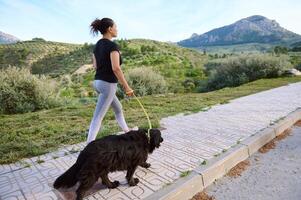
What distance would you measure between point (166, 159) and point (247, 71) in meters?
18.2

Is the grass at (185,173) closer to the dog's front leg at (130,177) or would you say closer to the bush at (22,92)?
the dog's front leg at (130,177)

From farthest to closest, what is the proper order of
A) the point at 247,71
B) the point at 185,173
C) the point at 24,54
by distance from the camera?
the point at 24,54
the point at 247,71
the point at 185,173

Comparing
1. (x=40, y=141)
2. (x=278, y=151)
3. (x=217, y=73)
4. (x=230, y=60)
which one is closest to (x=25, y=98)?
(x=40, y=141)

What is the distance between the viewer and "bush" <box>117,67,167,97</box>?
15023 millimetres

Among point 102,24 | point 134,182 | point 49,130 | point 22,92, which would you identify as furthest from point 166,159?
point 22,92

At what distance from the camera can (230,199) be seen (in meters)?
3.08

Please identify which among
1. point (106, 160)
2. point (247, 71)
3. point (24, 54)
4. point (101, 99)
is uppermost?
point (24, 54)

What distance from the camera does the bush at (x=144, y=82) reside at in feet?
49.3

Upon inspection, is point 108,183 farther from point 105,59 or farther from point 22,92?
point 22,92

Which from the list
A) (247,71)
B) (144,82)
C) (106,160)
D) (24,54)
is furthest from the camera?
(24,54)

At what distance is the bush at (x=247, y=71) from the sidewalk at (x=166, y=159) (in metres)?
12.5

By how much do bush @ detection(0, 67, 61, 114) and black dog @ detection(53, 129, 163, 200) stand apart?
29.0ft

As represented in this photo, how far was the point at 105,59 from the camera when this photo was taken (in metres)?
3.96

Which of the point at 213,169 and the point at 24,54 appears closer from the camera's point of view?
the point at 213,169
